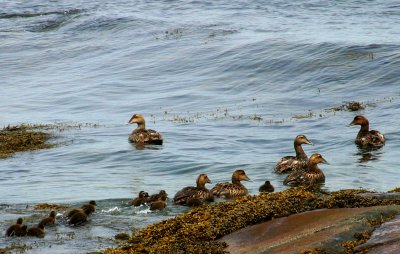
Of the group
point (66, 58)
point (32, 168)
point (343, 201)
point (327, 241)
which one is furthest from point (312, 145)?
point (66, 58)

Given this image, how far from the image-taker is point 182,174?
62.3 ft

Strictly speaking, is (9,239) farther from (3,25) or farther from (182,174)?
(3,25)

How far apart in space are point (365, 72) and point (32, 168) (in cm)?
1319

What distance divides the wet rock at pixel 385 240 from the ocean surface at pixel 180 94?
3.70 metres

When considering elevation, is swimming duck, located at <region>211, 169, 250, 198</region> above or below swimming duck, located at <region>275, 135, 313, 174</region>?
above

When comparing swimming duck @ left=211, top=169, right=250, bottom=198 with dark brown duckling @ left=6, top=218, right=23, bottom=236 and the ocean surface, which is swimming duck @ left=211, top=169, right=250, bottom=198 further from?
dark brown duckling @ left=6, top=218, right=23, bottom=236

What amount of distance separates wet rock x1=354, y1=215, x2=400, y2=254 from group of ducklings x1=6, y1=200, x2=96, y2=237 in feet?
15.8

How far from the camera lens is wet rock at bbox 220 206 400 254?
9.02m

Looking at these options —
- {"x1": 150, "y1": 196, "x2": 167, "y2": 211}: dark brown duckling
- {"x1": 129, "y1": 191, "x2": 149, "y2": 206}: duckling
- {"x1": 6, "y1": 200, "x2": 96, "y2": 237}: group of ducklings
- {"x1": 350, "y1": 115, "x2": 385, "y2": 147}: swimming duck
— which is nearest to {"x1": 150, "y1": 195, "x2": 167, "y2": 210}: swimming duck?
{"x1": 150, "y1": 196, "x2": 167, "y2": 211}: dark brown duckling

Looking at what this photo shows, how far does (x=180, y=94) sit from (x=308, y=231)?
2000 cm

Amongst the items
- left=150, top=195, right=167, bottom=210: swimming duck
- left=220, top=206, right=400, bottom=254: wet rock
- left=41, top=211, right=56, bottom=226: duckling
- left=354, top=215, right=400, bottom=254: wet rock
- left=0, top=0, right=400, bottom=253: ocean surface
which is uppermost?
left=354, top=215, right=400, bottom=254: wet rock

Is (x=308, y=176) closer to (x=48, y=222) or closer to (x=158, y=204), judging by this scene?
(x=158, y=204)

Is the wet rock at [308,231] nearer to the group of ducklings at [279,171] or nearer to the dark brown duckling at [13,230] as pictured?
the dark brown duckling at [13,230]

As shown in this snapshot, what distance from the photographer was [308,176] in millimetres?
17094
